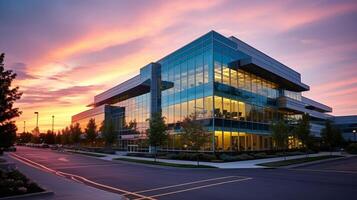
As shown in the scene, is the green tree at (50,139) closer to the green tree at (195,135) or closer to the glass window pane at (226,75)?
the glass window pane at (226,75)

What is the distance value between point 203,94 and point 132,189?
27.6 meters

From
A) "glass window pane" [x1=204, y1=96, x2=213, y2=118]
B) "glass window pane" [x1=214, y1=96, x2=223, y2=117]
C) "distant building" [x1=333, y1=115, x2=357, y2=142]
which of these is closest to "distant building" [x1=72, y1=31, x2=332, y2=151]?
"glass window pane" [x1=214, y1=96, x2=223, y2=117]

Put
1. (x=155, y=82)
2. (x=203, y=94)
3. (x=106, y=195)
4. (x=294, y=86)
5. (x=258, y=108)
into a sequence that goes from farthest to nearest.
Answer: (x=294, y=86) → (x=155, y=82) → (x=258, y=108) → (x=203, y=94) → (x=106, y=195)

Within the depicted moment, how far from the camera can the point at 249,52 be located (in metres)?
50.2

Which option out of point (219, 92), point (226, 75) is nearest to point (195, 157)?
point (219, 92)

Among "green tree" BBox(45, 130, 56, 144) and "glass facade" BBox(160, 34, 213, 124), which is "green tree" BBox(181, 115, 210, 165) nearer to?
"glass facade" BBox(160, 34, 213, 124)

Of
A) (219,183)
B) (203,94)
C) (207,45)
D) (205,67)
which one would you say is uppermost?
(207,45)

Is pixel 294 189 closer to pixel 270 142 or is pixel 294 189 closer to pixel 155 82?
pixel 270 142

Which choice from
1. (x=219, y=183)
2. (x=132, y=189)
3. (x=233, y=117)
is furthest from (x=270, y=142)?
(x=132, y=189)

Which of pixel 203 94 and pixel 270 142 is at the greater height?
pixel 203 94

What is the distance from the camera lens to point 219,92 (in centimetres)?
4184

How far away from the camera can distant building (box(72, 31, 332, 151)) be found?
4197cm

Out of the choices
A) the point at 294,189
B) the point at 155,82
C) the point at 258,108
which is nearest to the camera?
the point at 294,189

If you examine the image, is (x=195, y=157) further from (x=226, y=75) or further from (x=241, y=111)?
(x=226, y=75)
